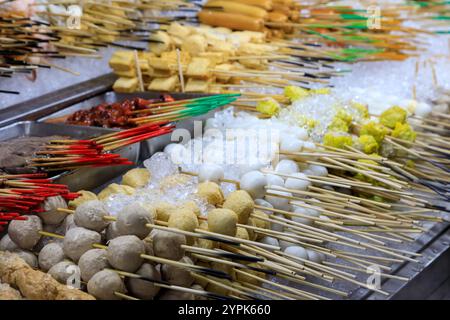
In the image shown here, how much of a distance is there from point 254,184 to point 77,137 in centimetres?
122

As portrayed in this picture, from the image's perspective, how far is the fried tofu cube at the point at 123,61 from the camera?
4.52 metres

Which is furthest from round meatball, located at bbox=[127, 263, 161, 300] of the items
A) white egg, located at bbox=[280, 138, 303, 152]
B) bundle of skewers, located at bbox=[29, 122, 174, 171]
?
white egg, located at bbox=[280, 138, 303, 152]

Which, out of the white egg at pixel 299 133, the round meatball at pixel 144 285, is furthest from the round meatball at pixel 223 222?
the white egg at pixel 299 133

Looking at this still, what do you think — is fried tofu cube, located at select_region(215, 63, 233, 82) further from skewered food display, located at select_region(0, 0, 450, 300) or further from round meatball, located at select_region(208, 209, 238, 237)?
round meatball, located at select_region(208, 209, 238, 237)

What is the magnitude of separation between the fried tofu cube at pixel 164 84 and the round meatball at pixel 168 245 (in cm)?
225

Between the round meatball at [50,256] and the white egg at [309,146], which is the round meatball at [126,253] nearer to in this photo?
the round meatball at [50,256]

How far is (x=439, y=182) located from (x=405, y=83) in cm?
159

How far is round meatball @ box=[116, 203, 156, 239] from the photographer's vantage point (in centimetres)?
236

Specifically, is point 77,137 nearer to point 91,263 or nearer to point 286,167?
point 286,167

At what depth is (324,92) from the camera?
13.7 ft

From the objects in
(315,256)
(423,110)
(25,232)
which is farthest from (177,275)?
(423,110)

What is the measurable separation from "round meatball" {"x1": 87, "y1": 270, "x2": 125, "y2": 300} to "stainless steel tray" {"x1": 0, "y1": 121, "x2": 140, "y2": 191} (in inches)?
32.3

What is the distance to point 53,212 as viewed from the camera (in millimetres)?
2588
